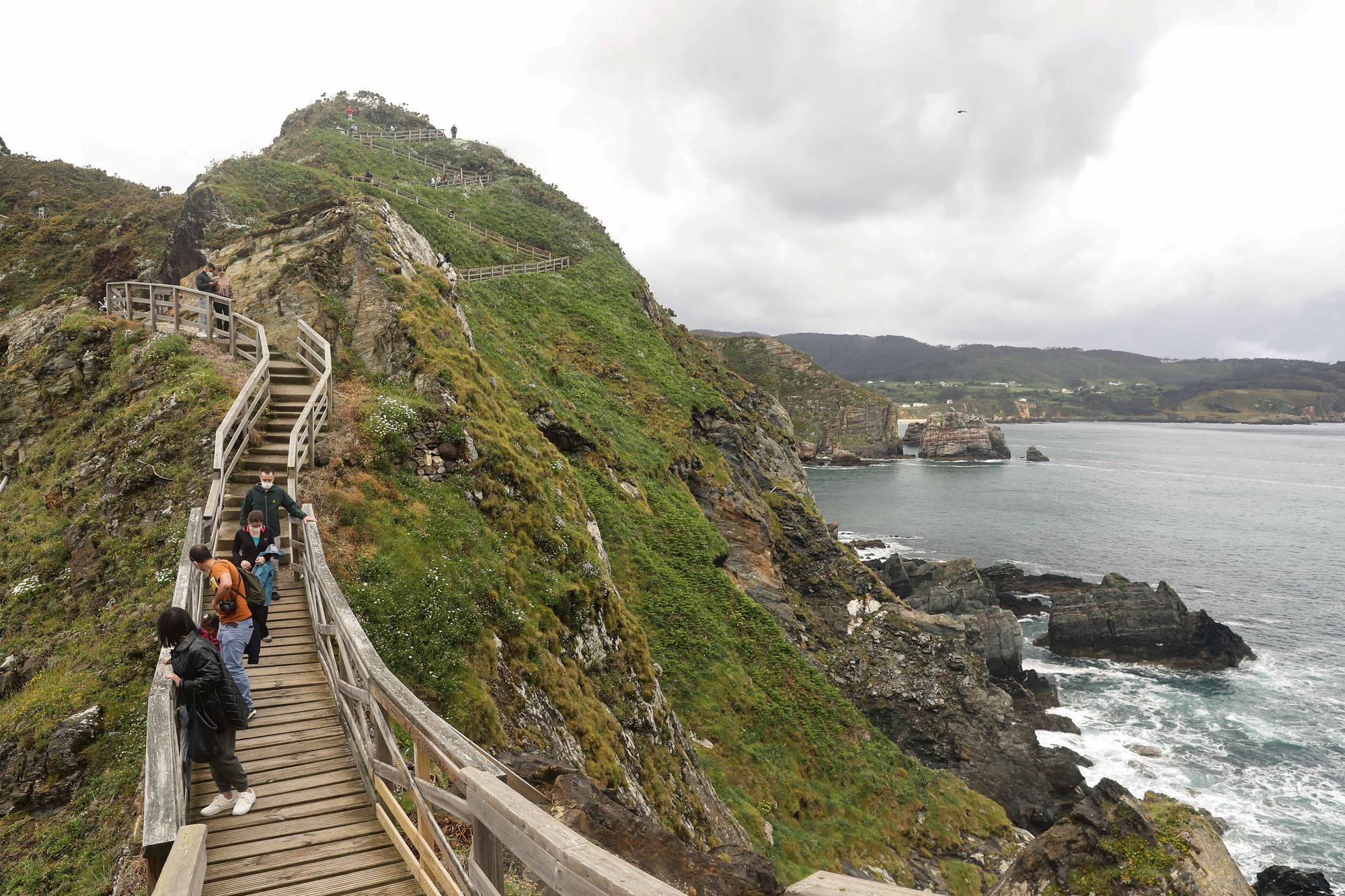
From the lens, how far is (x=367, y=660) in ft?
22.5

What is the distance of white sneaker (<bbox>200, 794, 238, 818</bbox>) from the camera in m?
6.49

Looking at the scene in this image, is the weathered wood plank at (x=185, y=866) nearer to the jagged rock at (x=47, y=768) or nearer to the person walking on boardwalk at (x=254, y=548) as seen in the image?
the person walking on boardwalk at (x=254, y=548)

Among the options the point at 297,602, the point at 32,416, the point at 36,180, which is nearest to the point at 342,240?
the point at 32,416

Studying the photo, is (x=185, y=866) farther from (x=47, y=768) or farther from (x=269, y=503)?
(x=269, y=503)

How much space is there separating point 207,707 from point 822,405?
165m

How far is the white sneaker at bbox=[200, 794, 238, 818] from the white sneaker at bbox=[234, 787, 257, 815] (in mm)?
56

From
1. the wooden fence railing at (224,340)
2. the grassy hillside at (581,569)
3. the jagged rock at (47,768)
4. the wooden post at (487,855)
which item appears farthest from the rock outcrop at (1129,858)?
the wooden fence railing at (224,340)

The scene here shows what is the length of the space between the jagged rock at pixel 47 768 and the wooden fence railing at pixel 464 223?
4913cm

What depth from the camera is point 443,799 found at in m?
4.94

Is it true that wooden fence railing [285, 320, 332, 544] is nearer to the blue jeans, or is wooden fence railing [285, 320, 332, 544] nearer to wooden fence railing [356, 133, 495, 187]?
the blue jeans

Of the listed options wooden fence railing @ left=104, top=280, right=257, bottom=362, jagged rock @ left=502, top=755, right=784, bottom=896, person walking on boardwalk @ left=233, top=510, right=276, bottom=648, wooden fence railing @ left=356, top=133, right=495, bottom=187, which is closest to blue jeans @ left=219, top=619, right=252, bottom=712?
person walking on boardwalk @ left=233, top=510, right=276, bottom=648

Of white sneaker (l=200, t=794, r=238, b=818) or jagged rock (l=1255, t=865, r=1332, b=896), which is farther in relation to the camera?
jagged rock (l=1255, t=865, r=1332, b=896)

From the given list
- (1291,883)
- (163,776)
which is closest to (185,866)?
(163,776)

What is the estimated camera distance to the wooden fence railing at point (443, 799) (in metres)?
3.23
